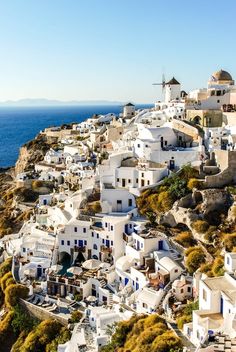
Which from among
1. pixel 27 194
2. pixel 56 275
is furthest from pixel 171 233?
pixel 27 194

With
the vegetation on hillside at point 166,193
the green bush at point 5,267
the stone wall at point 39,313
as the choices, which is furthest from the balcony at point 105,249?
the green bush at point 5,267

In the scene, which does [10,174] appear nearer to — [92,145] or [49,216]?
[92,145]

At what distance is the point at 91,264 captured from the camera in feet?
113

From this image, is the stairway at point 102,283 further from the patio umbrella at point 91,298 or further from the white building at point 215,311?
the white building at point 215,311

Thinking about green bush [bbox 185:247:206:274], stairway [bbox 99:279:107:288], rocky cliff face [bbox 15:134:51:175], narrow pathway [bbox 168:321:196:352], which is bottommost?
stairway [bbox 99:279:107:288]

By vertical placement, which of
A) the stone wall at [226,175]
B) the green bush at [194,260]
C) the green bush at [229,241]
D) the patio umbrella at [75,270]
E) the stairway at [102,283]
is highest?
the stone wall at [226,175]

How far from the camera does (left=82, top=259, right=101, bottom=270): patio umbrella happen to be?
34.3m

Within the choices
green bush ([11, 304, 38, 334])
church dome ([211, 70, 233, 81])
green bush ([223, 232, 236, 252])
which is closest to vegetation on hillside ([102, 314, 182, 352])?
green bush ([223, 232, 236, 252])

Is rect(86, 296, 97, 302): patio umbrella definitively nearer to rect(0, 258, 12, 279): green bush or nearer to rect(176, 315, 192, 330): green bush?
rect(176, 315, 192, 330): green bush

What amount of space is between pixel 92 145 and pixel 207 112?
15.2 m

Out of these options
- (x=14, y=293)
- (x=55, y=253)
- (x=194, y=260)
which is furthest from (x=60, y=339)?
(x=194, y=260)

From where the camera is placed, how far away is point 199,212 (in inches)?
1380

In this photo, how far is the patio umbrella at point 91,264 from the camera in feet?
113

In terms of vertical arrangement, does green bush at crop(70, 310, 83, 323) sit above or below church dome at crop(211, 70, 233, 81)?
below
